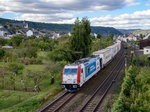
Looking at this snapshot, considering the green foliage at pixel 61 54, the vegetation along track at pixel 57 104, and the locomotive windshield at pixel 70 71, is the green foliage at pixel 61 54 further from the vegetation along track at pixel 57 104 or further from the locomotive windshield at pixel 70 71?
the vegetation along track at pixel 57 104

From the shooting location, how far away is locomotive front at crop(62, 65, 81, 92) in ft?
62.8

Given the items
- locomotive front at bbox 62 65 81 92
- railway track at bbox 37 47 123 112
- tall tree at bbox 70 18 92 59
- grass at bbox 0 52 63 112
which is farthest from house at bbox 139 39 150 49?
railway track at bbox 37 47 123 112

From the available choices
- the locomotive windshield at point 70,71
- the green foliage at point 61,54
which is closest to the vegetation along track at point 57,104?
the locomotive windshield at point 70,71

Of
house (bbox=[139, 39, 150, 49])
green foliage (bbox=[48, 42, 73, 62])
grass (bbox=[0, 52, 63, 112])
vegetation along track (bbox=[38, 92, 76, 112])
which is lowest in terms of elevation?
grass (bbox=[0, 52, 63, 112])

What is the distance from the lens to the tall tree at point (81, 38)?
31375 mm

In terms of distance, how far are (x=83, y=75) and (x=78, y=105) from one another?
5.44 m

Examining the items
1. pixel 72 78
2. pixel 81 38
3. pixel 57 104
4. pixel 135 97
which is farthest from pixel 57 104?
pixel 81 38

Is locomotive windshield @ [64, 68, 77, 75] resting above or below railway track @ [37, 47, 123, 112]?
above

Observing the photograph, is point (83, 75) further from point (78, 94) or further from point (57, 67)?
point (57, 67)

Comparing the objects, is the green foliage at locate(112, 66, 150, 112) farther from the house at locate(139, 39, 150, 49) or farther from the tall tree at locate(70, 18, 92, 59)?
the house at locate(139, 39, 150, 49)

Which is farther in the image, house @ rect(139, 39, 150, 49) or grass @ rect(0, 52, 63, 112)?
house @ rect(139, 39, 150, 49)

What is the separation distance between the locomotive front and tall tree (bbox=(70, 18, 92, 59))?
39.1 feet

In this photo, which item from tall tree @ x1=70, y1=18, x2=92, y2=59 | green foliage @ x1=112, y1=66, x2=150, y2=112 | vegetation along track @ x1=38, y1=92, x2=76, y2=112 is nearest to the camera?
green foliage @ x1=112, y1=66, x2=150, y2=112

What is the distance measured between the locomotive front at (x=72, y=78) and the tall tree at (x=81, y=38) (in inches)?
469
